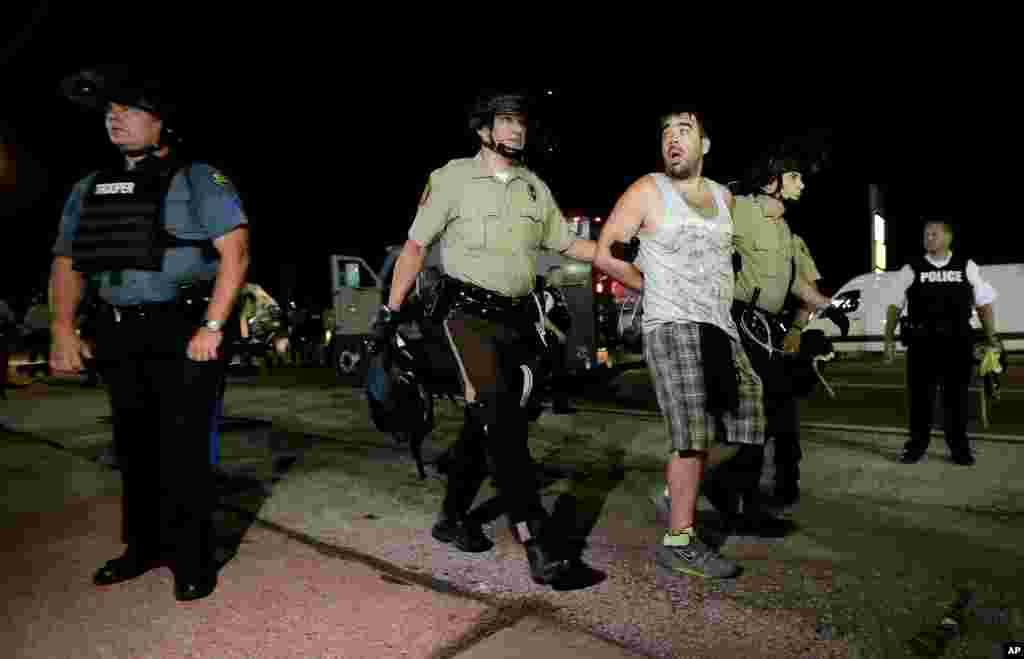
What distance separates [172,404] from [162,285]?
0.48 meters

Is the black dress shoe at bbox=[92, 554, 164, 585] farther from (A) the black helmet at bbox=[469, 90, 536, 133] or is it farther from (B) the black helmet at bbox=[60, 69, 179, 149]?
(A) the black helmet at bbox=[469, 90, 536, 133]

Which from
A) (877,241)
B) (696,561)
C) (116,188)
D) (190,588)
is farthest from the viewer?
(877,241)

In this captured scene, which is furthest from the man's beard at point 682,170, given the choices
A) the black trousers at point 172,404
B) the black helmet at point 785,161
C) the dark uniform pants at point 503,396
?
the black trousers at point 172,404

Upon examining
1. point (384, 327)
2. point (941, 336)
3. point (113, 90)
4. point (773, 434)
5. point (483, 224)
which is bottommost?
point (773, 434)

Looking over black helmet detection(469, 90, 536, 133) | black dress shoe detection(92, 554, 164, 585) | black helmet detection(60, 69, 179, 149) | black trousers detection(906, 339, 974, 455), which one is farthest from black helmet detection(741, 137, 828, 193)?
black dress shoe detection(92, 554, 164, 585)

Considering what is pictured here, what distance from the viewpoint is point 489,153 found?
3396 mm

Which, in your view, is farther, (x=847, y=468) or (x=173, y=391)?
(x=847, y=468)

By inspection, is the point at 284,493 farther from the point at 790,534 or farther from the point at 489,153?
the point at 790,534

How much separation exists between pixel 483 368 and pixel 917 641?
1874 mm

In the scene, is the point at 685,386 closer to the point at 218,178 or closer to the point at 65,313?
the point at 218,178

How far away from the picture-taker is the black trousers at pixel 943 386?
17.4 feet

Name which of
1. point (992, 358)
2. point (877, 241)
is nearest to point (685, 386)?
point (992, 358)

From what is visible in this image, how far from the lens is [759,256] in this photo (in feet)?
13.6

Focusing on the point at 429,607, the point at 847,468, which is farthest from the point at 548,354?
the point at 847,468
